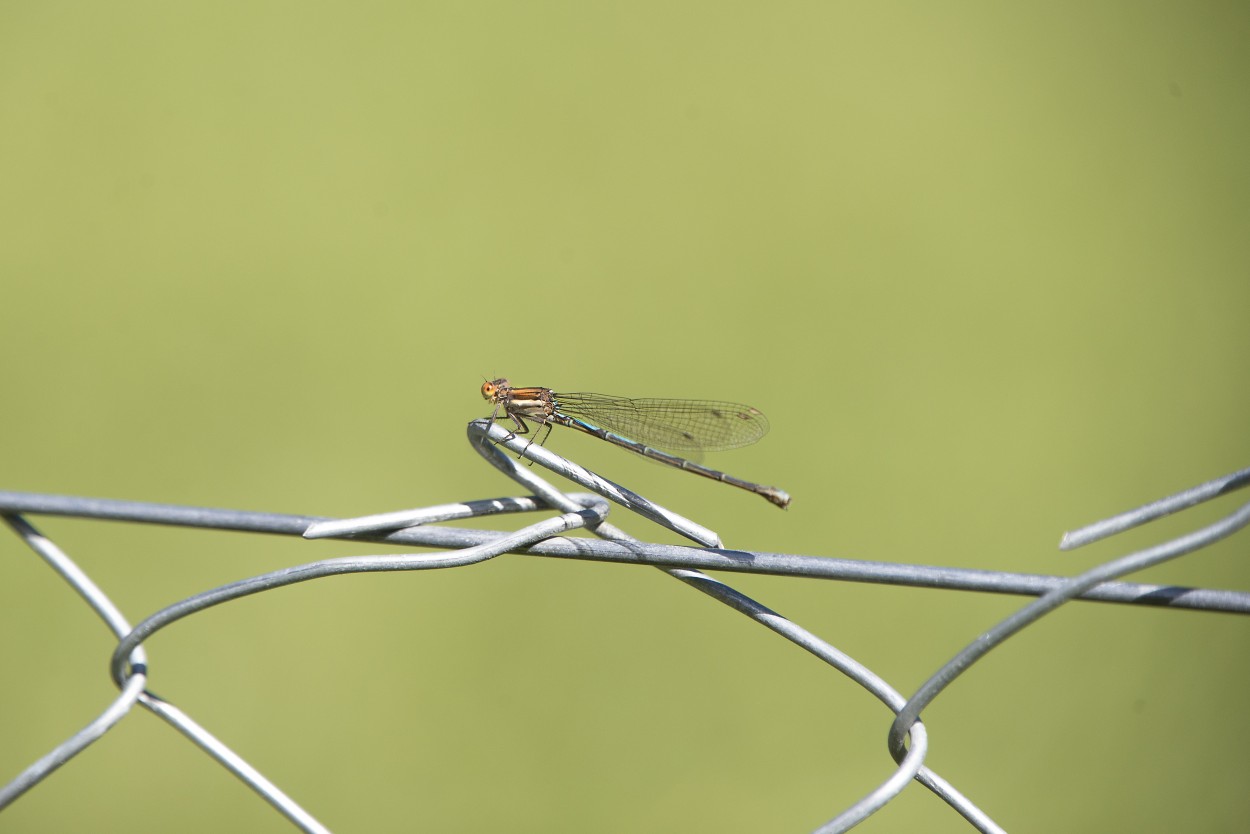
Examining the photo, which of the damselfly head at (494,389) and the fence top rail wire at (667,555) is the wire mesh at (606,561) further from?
the damselfly head at (494,389)

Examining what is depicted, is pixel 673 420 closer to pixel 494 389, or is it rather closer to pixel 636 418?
pixel 636 418

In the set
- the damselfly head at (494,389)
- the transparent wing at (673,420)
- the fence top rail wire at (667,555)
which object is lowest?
the fence top rail wire at (667,555)

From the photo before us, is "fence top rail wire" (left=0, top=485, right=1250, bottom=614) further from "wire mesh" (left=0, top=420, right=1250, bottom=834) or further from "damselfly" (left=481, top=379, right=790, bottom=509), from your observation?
"damselfly" (left=481, top=379, right=790, bottom=509)

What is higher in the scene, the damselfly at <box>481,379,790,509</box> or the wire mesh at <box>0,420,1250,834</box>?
the damselfly at <box>481,379,790,509</box>

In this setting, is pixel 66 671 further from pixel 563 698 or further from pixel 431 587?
pixel 563 698

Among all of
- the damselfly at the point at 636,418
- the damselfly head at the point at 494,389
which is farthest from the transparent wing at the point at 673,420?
the damselfly head at the point at 494,389

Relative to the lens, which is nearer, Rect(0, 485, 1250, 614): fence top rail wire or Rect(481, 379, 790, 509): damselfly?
Rect(0, 485, 1250, 614): fence top rail wire

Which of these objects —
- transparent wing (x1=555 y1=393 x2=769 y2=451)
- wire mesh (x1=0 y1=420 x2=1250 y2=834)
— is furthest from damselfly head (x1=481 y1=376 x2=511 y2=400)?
wire mesh (x1=0 y1=420 x2=1250 y2=834)
